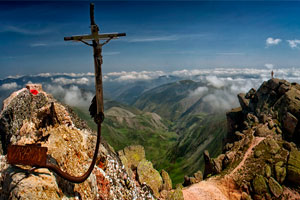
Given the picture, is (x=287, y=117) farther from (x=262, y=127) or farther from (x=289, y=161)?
(x=289, y=161)

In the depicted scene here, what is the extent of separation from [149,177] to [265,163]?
3710 cm

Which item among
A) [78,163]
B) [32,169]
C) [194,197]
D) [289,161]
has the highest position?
[32,169]

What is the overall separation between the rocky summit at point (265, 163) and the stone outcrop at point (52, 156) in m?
32.2

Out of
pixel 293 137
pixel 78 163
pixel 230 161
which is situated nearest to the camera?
pixel 78 163

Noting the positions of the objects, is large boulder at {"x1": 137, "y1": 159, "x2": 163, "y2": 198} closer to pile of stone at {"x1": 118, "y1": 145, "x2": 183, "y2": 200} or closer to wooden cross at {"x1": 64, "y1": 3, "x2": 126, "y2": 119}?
pile of stone at {"x1": 118, "y1": 145, "x2": 183, "y2": 200}

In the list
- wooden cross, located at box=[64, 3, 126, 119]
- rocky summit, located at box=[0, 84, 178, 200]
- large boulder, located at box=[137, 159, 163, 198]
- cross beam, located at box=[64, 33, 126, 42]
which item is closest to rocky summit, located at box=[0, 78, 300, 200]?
rocky summit, located at box=[0, 84, 178, 200]

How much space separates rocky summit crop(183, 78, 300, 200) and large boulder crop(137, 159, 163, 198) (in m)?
12.6

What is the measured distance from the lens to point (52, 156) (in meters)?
13.8

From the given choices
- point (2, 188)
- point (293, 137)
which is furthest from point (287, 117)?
point (2, 188)

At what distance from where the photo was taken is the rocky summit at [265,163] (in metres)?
47.1

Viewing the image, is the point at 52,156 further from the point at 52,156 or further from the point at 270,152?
the point at 270,152

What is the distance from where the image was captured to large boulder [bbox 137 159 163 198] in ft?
107

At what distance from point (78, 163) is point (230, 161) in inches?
2226

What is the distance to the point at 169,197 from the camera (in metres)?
33.2
